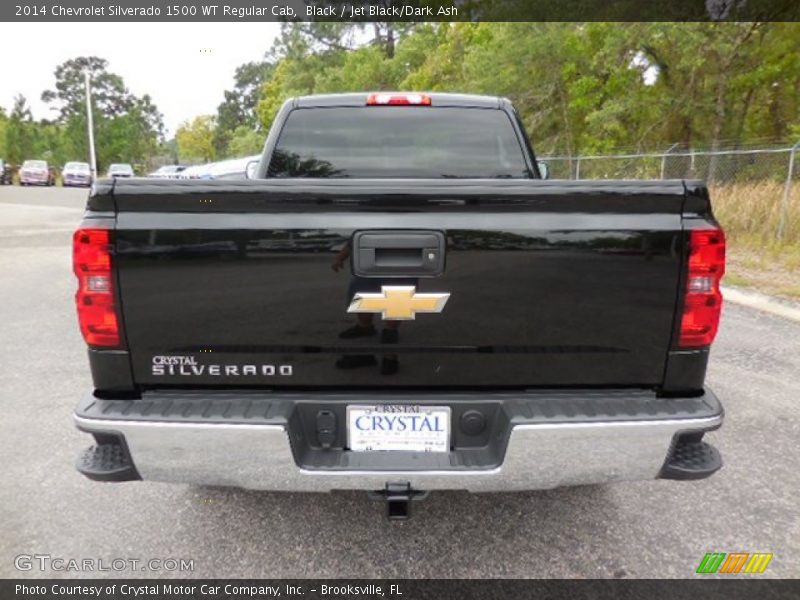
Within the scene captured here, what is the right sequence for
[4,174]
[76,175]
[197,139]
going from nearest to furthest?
[76,175] < [4,174] < [197,139]

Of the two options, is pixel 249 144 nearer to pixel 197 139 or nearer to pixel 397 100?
pixel 197 139

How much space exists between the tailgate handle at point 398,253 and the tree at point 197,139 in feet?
281

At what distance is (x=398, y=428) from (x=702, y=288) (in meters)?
1.28

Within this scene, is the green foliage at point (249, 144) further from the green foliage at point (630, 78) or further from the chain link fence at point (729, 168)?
the chain link fence at point (729, 168)

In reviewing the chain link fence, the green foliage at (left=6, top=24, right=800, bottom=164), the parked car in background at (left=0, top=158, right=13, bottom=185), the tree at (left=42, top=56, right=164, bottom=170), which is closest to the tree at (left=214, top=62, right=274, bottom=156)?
the tree at (left=42, top=56, right=164, bottom=170)

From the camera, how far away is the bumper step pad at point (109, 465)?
6.98ft

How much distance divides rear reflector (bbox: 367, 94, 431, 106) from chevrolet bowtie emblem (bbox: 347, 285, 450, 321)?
208cm

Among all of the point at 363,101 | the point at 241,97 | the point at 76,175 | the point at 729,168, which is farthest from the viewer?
the point at 241,97

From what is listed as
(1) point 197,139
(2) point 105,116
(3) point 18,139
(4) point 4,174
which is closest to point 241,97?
(1) point 197,139

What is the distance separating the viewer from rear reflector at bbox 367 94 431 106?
145 inches

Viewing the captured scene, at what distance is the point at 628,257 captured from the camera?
81.7 inches

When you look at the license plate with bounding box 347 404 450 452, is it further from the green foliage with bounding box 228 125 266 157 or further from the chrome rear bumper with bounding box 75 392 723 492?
the green foliage with bounding box 228 125 266 157

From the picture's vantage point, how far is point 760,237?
10.8 metres

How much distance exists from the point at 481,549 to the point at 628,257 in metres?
1.50
